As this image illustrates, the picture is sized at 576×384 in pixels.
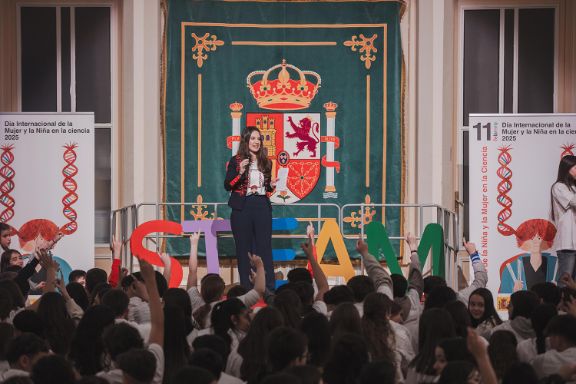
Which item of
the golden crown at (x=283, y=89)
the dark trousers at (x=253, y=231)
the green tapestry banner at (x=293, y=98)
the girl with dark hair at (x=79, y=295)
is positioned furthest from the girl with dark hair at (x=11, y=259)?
the golden crown at (x=283, y=89)

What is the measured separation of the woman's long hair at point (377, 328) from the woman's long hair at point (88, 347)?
52.2 inches

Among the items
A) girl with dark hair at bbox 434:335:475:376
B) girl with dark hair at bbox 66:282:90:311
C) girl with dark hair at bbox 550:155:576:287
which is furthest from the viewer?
girl with dark hair at bbox 550:155:576:287

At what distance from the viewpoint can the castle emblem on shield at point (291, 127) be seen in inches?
506

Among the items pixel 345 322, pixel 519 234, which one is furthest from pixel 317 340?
pixel 519 234

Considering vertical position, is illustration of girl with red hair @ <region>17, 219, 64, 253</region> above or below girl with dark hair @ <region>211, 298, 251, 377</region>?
above

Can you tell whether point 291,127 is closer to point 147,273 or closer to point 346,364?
point 147,273

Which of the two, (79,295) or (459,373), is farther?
(79,295)

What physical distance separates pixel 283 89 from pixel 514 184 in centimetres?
290

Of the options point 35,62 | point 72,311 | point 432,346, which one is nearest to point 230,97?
point 35,62

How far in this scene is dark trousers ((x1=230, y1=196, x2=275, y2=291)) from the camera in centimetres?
1052

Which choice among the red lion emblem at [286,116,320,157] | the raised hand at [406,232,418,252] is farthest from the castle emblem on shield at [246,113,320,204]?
the raised hand at [406,232,418,252]

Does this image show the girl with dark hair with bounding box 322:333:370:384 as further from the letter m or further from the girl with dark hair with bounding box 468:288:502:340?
the letter m

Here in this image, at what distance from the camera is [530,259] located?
11336 millimetres

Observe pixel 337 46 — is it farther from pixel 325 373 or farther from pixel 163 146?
pixel 325 373
